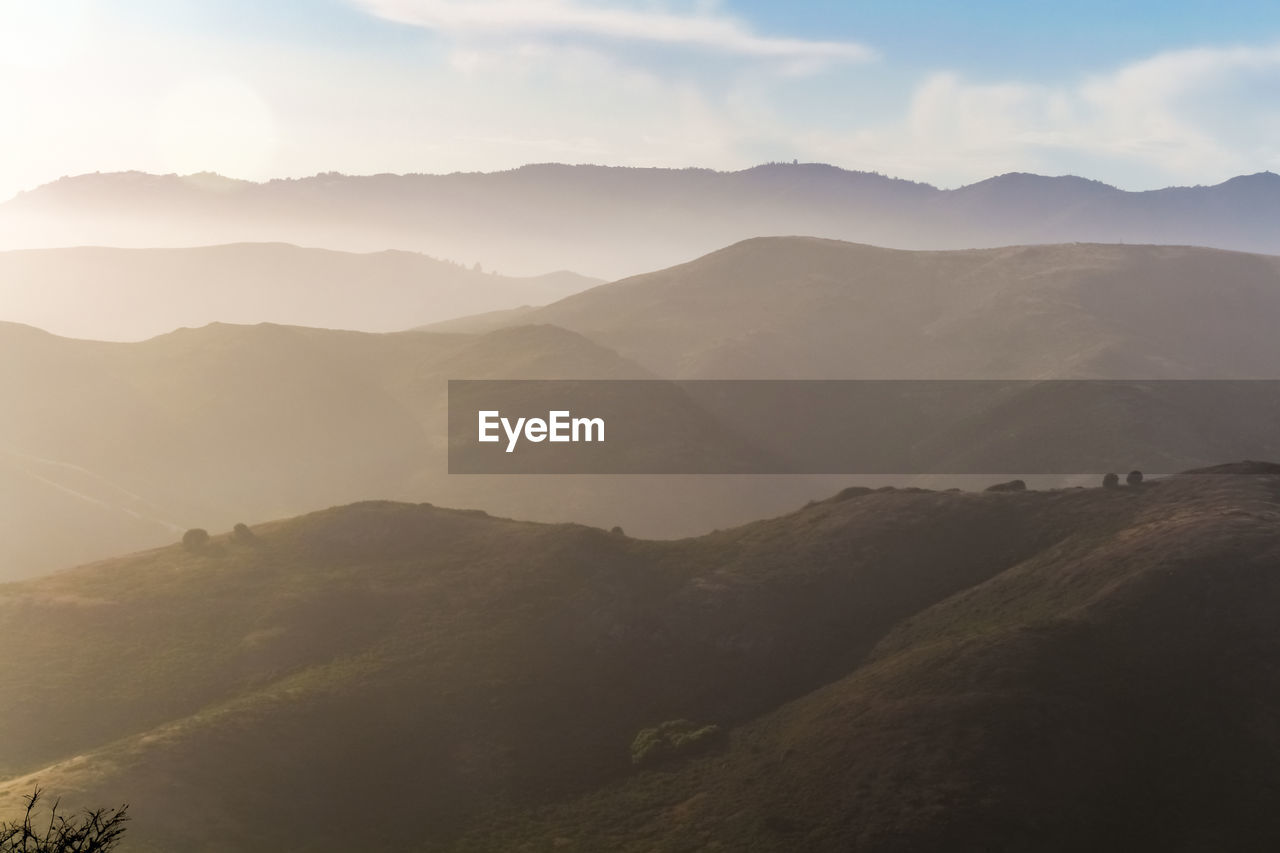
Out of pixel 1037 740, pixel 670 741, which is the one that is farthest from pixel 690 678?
pixel 1037 740

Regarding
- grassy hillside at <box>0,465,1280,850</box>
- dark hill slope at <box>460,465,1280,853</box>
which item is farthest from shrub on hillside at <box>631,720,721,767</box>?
dark hill slope at <box>460,465,1280,853</box>

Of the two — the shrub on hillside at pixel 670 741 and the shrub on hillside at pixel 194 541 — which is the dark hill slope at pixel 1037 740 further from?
the shrub on hillside at pixel 194 541

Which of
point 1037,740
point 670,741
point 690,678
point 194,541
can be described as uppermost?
point 194,541

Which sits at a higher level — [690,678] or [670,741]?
[690,678]

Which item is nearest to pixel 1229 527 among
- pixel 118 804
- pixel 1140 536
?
pixel 1140 536

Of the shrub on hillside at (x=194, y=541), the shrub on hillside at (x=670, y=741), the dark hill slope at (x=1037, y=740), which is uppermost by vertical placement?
the shrub on hillside at (x=194, y=541)

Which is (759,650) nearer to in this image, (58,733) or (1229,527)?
(1229,527)

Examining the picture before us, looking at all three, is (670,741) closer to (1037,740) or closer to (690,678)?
(690,678)

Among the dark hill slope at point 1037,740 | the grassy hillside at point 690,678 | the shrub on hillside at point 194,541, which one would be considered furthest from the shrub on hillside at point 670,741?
the shrub on hillside at point 194,541
